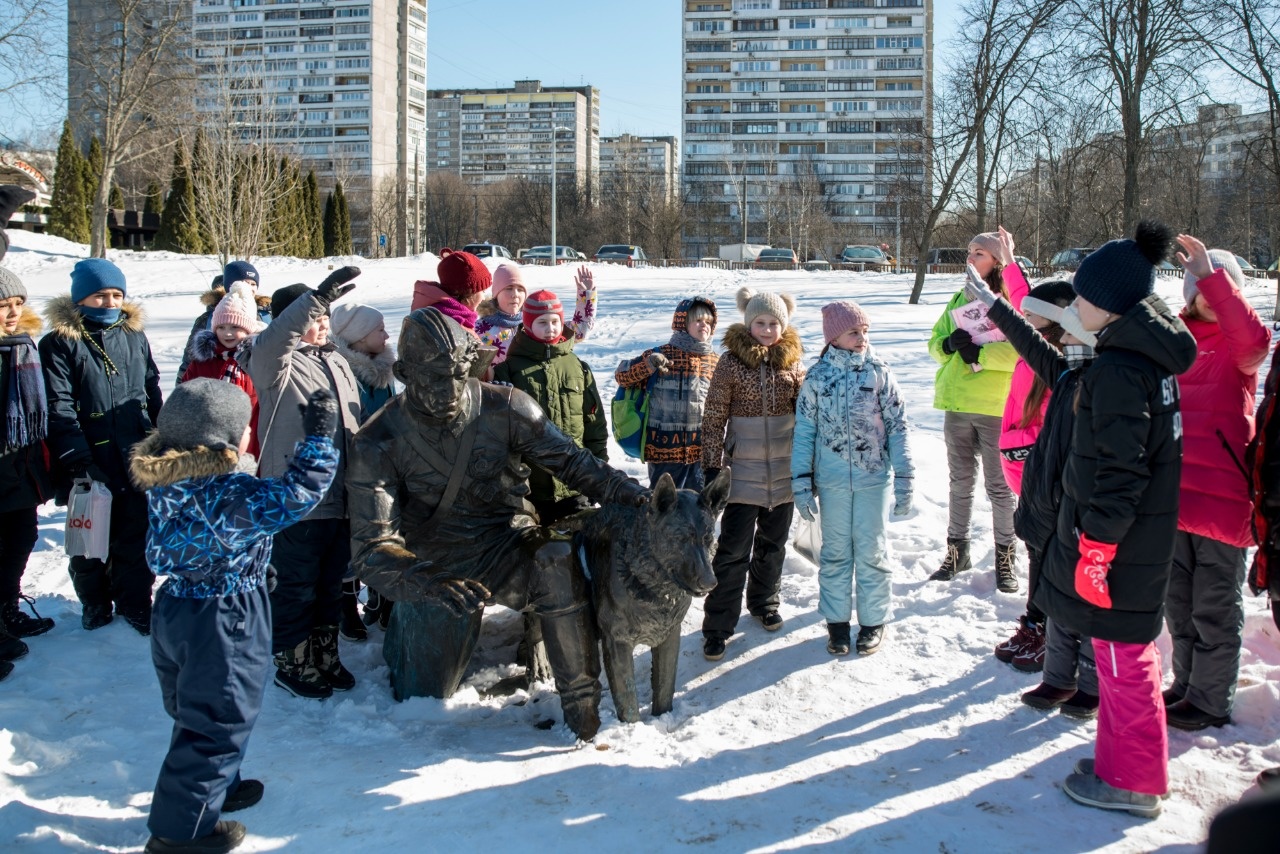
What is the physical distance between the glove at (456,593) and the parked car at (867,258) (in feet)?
116

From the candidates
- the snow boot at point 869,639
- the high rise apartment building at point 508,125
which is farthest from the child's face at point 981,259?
the high rise apartment building at point 508,125

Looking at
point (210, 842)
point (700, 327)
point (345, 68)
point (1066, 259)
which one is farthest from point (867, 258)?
point (345, 68)

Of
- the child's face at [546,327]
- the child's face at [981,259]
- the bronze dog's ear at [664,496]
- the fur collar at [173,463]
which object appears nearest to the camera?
the fur collar at [173,463]

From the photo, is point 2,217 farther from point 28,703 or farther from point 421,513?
point 421,513

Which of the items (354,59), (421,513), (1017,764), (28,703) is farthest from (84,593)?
(354,59)

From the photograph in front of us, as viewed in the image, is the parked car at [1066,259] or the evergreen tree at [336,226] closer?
the parked car at [1066,259]

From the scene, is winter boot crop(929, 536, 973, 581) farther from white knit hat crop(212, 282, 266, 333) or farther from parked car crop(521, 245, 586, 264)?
parked car crop(521, 245, 586, 264)

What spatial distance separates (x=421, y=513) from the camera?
3990mm

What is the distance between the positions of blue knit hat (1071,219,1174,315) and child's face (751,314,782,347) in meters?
1.59

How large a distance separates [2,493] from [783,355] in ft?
12.5

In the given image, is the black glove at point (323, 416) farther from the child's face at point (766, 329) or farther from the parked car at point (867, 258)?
the parked car at point (867, 258)

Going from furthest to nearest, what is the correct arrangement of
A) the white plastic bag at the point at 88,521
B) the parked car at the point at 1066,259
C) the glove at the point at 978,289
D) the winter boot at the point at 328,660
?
the parked car at the point at 1066,259
the white plastic bag at the point at 88,521
the winter boot at the point at 328,660
the glove at the point at 978,289

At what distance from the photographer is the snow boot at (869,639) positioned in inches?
176

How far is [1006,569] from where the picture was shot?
5133 millimetres
